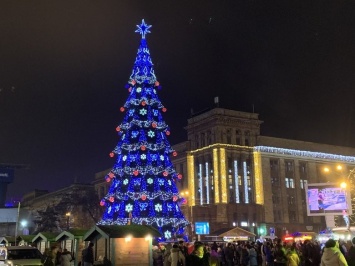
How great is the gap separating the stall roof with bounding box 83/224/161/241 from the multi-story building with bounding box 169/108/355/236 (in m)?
43.3

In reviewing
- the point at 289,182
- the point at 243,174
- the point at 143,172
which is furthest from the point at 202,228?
the point at 289,182

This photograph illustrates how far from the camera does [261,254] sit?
26203 mm

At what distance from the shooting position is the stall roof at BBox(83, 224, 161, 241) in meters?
19.5

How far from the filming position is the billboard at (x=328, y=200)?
105 ft

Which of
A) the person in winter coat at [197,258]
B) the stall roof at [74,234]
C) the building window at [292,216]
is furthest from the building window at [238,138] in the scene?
the person in winter coat at [197,258]

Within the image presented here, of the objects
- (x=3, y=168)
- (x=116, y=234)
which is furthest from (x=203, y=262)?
(x=3, y=168)

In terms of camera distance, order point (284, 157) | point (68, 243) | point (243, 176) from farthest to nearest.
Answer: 1. point (284, 157)
2. point (243, 176)
3. point (68, 243)

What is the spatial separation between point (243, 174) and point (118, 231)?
1995 inches

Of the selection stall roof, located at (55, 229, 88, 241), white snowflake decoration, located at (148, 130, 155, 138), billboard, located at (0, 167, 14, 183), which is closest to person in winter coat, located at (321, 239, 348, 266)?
stall roof, located at (55, 229, 88, 241)

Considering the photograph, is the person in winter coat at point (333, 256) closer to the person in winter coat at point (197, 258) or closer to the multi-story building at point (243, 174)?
the person in winter coat at point (197, 258)

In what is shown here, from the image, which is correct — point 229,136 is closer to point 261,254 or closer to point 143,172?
point 143,172

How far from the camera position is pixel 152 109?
39938 mm

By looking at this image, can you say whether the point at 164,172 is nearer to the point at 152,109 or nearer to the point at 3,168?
the point at 152,109

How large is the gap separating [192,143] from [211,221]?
15.4m
